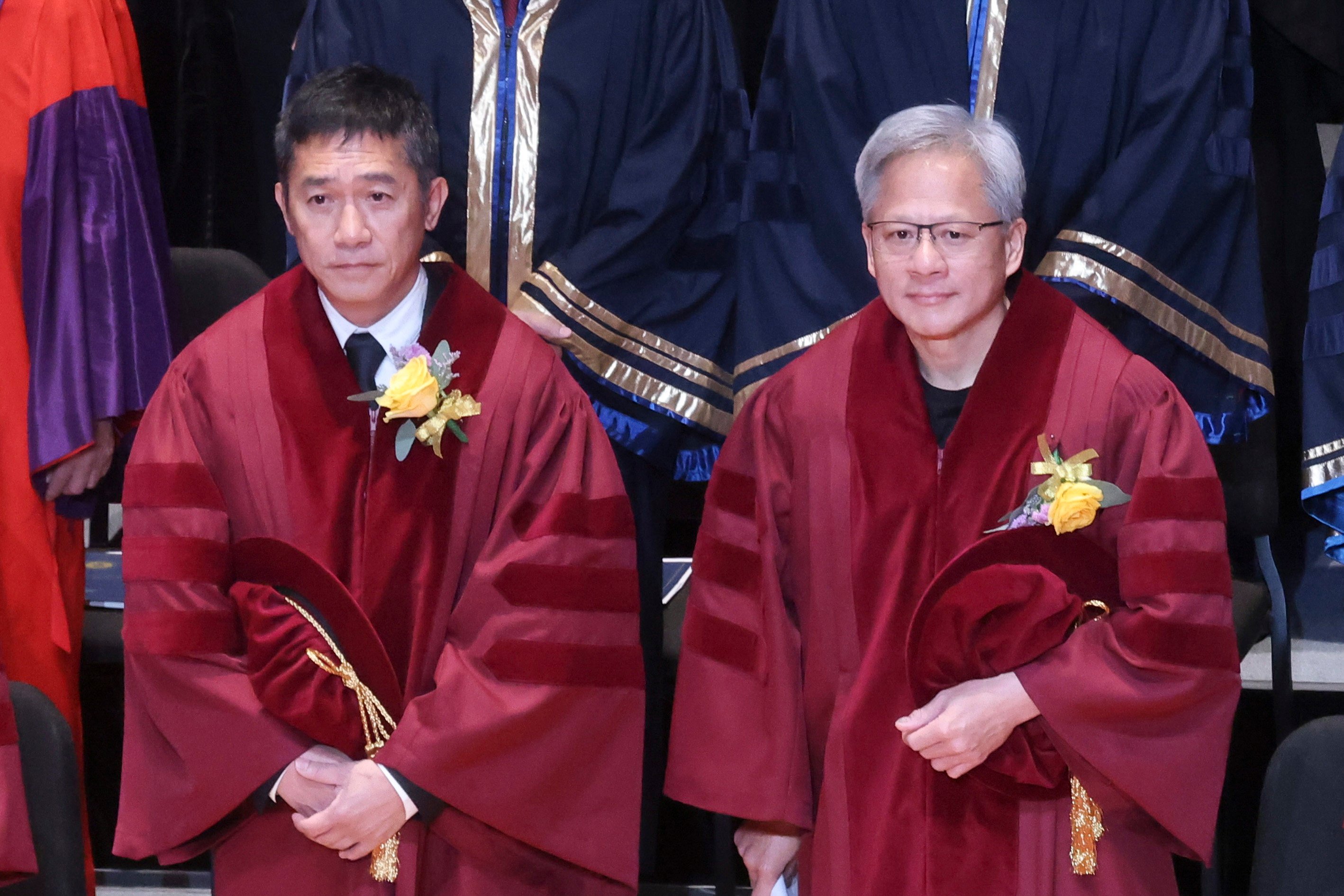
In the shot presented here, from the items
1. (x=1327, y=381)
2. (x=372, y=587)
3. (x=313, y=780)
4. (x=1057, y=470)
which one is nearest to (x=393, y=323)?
(x=372, y=587)

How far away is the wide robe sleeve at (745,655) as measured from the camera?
8.59ft

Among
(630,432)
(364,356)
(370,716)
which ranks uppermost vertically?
(364,356)

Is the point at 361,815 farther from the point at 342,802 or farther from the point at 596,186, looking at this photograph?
the point at 596,186

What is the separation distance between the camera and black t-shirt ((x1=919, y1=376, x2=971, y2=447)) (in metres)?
2.65

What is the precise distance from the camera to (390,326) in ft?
9.05

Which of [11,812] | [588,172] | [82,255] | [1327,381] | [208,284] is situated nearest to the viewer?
[11,812]

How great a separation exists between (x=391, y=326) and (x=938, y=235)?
0.91 metres

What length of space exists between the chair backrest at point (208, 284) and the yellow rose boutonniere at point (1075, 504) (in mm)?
2101

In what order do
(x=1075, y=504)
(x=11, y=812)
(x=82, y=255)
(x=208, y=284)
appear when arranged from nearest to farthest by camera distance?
(x=1075, y=504) < (x=11, y=812) < (x=82, y=255) < (x=208, y=284)

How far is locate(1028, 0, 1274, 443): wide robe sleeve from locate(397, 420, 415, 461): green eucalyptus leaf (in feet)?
4.31

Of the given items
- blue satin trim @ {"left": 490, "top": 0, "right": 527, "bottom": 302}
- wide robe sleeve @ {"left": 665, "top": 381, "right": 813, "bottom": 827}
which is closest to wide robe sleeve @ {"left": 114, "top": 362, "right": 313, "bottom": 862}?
wide robe sleeve @ {"left": 665, "top": 381, "right": 813, "bottom": 827}

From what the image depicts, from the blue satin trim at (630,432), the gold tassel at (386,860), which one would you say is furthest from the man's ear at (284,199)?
the gold tassel at (386,860)

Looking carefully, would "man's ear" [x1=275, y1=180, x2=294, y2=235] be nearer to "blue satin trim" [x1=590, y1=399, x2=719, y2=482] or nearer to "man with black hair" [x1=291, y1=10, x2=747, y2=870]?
"man with black hair" [x1=291, y1=10, x2=747, y2=870]

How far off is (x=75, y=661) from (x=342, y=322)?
1.21m
